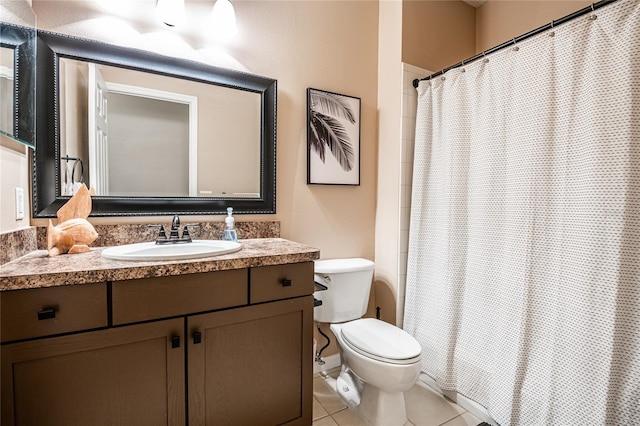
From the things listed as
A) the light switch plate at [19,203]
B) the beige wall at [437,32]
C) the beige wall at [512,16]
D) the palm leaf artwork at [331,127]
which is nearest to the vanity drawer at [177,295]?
the light switch plate at [19,203]

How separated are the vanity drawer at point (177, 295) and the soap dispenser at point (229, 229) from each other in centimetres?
41

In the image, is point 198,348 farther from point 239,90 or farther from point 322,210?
point 239,90

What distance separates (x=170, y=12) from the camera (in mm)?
1396

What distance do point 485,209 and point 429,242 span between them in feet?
1.29

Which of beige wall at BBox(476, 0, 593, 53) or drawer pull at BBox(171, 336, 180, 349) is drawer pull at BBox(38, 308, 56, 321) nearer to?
drawer pull at BBox(171, 336, 180, 349)

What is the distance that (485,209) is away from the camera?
5.21 feet

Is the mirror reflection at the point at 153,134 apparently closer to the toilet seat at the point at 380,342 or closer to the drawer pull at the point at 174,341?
the drawer pull at the point at 174,341

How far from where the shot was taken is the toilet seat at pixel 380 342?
1.40 m

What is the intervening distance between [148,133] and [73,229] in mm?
545

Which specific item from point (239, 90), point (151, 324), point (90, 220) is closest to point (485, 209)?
point (239, 90)

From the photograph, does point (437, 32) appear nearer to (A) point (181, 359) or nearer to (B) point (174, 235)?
(B) point (174, 235)

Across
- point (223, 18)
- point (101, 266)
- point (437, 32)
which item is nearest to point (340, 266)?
point (101, 266)

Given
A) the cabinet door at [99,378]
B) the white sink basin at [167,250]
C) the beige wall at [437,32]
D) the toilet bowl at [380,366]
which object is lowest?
the toilet bowl at [380,366]

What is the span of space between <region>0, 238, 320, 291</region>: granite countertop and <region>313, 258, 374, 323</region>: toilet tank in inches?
18.0
